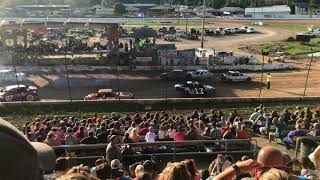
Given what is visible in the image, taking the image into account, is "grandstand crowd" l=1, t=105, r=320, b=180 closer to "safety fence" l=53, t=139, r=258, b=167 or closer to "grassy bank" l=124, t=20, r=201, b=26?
"safety fence" l=53, t=139, r=258, b=167

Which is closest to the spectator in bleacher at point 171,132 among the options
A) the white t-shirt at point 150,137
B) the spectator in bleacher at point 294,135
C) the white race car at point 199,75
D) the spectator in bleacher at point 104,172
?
the white t-shirt at point 150,137

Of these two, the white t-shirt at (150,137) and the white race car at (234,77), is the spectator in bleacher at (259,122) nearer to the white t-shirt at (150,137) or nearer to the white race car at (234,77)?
the white t-shirt at (150,137)

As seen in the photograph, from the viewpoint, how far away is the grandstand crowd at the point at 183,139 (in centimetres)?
499

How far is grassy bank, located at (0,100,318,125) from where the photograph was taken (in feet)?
88.0

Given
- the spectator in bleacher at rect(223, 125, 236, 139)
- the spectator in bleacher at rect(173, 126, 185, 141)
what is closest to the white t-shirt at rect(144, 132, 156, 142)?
the spectator in bleacher at rect(173, 126, 185, 141)

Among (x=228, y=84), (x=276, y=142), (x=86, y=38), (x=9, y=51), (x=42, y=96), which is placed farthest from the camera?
(x=86, y=38)

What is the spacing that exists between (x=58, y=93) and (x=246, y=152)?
913 inches

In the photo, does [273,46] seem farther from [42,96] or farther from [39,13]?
[39,13]

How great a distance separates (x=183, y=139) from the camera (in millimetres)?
13938

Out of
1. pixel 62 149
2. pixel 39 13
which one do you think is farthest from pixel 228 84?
pixel 39 13

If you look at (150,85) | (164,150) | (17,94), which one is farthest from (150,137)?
(150,85)

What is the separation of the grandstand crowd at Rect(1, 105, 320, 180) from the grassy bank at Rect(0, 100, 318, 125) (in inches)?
281

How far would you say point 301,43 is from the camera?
66375mm

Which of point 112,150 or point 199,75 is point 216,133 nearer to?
point 112,150
